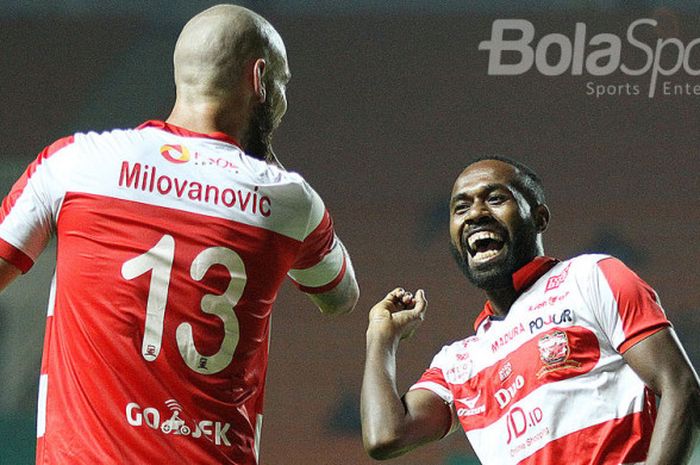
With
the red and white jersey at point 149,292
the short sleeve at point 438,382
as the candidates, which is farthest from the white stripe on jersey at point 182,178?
the short sleeve at point 438,382

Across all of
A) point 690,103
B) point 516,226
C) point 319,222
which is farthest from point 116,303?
point 690,103

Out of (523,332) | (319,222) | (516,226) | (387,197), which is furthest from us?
(387,197)

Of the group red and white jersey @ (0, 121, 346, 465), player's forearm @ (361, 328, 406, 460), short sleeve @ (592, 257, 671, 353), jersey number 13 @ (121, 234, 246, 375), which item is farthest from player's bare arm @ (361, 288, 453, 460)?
jersey number 13 @ (121, 234, 246, 375)

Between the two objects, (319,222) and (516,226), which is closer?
(319,222)

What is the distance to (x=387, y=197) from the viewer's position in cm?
505

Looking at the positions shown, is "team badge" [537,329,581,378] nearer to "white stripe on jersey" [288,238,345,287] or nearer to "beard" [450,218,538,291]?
"beard" [450,218,538,291]

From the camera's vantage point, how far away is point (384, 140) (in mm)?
5133

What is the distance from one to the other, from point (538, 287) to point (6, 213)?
1.37 metres

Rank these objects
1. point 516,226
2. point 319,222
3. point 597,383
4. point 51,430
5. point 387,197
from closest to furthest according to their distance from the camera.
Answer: point 51,430 → point 319,222 → point 597,383 → point 516,226 → point 387,197

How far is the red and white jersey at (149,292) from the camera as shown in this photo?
1767 mm

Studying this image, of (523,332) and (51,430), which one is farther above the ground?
(523,332)

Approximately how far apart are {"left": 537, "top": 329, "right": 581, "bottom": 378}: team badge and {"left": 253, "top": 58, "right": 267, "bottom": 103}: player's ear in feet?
3.03

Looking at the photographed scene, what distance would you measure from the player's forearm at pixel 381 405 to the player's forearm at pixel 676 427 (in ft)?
2.21

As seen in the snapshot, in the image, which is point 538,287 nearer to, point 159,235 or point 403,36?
point 159,235
